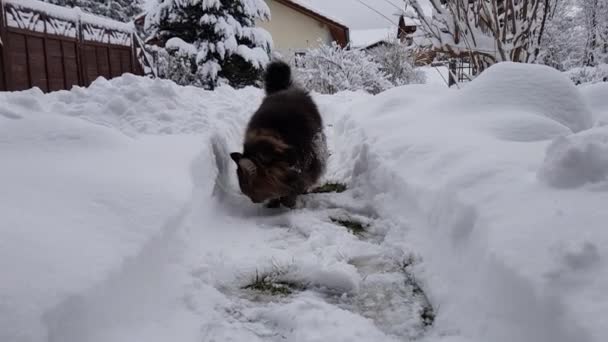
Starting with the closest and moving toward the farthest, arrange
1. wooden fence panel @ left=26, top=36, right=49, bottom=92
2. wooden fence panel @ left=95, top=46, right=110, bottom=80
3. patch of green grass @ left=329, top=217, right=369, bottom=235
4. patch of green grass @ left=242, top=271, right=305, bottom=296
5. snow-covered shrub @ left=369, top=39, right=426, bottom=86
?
patch of green grass @ left=242, top=271, right=305, bottom=296, patch of green grass @ left=329, top=217, right=369, bottom=235, wooden fence panel @ left=26, top=36, right=49, bottom=92, wooden fence panel @ left=95, top=46, right=110, bottom=80, snow-covered shrub @ left=369, top=39, right=426, bottom=86

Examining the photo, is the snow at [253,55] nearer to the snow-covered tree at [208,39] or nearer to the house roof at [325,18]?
the snow-covered tree at [208,39]

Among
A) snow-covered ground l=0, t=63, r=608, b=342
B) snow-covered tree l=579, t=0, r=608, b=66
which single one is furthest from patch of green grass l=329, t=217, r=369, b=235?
snow-covered tree l=579, t=0, r=608, b=66

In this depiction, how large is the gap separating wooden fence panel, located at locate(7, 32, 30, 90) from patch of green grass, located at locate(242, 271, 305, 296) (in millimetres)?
5659

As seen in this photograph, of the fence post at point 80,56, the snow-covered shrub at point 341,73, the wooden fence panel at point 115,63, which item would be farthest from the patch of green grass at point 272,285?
the snow-covered shrub at point 341,73

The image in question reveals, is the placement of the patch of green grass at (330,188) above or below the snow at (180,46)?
below

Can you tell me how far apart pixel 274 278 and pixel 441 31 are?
3.52 m

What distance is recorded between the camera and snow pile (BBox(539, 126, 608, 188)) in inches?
63.9

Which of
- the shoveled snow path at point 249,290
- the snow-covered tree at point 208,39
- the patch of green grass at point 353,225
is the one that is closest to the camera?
the shoveled snow path at point 249,290

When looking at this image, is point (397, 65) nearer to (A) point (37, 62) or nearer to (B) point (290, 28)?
(B) point (290, 28)

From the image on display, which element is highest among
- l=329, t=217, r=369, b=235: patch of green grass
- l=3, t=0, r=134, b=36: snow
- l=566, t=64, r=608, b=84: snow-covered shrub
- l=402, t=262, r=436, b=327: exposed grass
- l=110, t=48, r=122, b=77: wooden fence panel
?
l=3, t=0, r=134, b=36: snow

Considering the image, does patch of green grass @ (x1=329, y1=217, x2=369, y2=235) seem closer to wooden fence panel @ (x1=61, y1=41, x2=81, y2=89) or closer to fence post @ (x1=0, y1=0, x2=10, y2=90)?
fence post @ (x1=0, y1=0, x2=10, y2=90)

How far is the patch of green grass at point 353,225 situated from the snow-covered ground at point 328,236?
35 millimetres

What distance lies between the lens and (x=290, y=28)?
20938 mm

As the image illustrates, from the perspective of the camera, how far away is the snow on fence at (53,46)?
621cm
